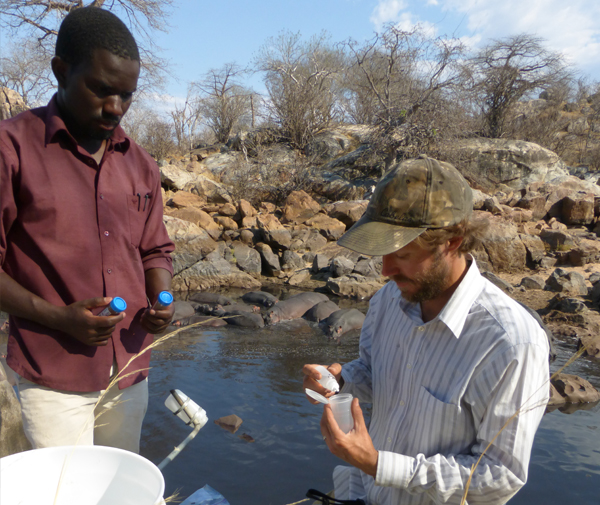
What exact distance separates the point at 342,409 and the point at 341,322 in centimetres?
618

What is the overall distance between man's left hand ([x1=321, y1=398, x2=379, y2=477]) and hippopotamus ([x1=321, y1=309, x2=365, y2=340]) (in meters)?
5.90

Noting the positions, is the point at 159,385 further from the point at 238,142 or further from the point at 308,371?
the point at 238,142

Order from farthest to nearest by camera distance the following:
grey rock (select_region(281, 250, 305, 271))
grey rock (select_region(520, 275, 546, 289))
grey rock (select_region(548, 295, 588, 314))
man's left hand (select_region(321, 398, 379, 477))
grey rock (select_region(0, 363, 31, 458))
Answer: grey rock (select_region(281, 250, 305, 271)), grey rock (select_region(520, 275, 546, 289)), grey rock (select_region(548, 295, 588, 314)), grey rock (select_region(0, 363, 31, 458)), man's left hand (select_region(321, 398, 379, 477))

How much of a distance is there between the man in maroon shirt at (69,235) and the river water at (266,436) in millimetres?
999

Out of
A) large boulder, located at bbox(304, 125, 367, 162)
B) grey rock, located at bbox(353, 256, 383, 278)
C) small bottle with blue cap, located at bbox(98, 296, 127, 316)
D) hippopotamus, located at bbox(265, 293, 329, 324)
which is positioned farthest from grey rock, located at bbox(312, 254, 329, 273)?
small bottle with blue cap, located at bbox(98, 296, 127, 316)

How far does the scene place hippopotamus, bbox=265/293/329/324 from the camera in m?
8.06

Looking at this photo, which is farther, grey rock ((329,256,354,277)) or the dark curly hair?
grey rock ((329,256,354,277))

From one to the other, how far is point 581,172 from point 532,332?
2118 centimetres

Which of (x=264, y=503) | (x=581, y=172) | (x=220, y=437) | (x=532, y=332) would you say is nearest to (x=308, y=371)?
(x=532, y=332)

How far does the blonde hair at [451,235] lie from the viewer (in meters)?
1.63

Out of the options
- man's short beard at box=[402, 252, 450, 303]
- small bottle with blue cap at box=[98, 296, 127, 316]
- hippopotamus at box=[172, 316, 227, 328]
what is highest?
man's short beard at box=[402, 252, 450, 303]

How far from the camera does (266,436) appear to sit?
4324mm

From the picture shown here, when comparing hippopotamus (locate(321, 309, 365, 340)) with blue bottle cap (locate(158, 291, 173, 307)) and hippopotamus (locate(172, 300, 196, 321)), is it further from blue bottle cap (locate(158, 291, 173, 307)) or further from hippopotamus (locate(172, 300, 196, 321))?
blue bottle cap (locate(158, 291, 173, 307))

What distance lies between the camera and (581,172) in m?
19.8
